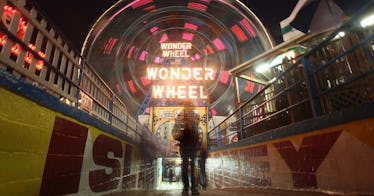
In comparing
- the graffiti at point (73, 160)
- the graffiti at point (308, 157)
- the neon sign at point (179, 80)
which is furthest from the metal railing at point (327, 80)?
the neon sign at point (179, 80)

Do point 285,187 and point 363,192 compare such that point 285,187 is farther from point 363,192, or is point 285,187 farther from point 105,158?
point 105,158

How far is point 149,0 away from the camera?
3397cm

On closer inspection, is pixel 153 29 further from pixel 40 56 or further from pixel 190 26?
pixel 40 56

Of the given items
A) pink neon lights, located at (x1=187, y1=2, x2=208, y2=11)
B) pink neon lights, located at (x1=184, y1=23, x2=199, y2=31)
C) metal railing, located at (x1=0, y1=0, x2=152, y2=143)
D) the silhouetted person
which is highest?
pink neon lights, located at (x1=187, y1=2, x2=208, y2=11)

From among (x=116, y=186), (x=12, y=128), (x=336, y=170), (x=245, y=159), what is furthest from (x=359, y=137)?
(x=116, y=186)

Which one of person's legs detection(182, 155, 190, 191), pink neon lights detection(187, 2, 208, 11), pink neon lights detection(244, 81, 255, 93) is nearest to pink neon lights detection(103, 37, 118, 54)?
pink neon lights detection(187, 2, 208, 11)

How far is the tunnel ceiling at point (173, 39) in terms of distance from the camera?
100.0 ft

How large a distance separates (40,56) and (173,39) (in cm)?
3891

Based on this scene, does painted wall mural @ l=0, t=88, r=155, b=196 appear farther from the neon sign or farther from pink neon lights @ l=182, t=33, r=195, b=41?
pink neon lights @ l=182, t=33, r=195, b=41

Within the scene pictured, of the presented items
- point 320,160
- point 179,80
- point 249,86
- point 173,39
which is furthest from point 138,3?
point 320,160

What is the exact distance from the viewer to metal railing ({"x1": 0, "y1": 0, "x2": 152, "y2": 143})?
2404 millimetres

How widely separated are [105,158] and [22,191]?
2.47 metres

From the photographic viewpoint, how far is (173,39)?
4022 cm

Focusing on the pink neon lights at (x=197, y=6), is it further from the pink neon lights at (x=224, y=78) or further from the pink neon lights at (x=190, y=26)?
the pink neon lights at (x=224, y=78)
